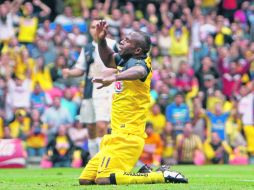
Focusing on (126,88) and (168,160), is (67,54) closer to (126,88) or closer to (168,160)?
(168,160)

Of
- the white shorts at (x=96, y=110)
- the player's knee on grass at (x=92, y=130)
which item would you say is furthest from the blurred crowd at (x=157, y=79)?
the white shorts at (x=96, y=110)

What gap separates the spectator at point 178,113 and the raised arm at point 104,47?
11.9 m

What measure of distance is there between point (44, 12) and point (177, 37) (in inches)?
172

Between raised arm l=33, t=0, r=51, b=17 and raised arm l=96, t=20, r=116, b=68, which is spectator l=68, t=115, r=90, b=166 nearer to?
raised arm l=33, t=0, r=51, b=17

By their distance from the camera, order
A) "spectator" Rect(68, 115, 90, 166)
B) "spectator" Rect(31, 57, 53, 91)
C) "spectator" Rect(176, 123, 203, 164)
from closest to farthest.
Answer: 1. "spectator" Rect(68, 115, 90, 166)
2. "spectator" Rect(176, 123, 203, 164)
3. "spectator" Rect(31, 57, 53, 91)

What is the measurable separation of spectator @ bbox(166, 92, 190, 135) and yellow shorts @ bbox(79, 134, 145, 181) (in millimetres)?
12408

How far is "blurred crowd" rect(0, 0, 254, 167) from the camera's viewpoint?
75.0 ft

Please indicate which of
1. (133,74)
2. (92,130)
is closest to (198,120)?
(92,130)

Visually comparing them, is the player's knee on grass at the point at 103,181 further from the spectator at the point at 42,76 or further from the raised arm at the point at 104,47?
the spectator at the point at 42,76

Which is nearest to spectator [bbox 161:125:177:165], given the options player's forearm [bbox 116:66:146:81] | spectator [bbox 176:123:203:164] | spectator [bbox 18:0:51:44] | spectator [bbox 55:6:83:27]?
spectator [bbox 176:123:203:164]

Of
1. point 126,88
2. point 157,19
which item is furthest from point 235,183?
point 157,19

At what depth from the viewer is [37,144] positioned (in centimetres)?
2252

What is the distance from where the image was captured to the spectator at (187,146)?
2284cm

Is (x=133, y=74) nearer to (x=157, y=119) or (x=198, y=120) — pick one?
(x=157, y=119)
